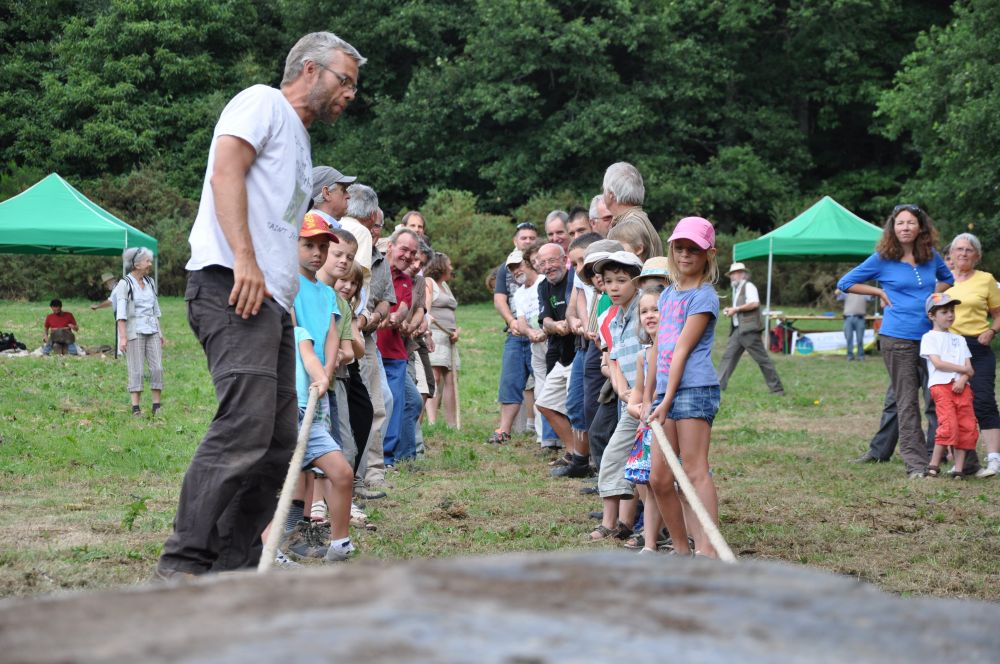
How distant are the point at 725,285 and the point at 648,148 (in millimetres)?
8380

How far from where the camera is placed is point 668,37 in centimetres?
4216

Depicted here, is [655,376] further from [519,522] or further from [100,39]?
[100,39]

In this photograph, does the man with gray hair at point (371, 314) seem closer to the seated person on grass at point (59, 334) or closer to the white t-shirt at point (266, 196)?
the white t-shirt at point (266, 196)

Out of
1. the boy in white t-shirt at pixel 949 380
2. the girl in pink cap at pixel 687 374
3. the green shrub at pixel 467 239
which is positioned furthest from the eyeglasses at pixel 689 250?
the green shrub at pixel 467 239

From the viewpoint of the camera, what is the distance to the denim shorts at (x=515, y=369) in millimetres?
11102

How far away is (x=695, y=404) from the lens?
Result: 5441mm

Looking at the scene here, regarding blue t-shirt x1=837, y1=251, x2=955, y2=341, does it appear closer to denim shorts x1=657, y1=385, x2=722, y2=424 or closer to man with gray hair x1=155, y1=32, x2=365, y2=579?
denim shorts x1=657, y1=385, x2=722, y2=424

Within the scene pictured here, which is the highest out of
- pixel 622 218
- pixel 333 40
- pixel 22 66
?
pixel 22 66

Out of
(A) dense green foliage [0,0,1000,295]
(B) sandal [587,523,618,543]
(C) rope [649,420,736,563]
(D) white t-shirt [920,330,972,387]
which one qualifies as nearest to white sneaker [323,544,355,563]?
(B) sandal [587,523,618,543]

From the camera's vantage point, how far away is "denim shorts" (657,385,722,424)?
17.8 ft

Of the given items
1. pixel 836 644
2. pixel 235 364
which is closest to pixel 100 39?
pixel 235 364

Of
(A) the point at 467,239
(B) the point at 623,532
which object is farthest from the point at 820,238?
(B) the point at 623,532

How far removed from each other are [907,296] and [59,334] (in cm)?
1388

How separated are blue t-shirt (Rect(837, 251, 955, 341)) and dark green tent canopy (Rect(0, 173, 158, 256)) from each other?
547 inches
